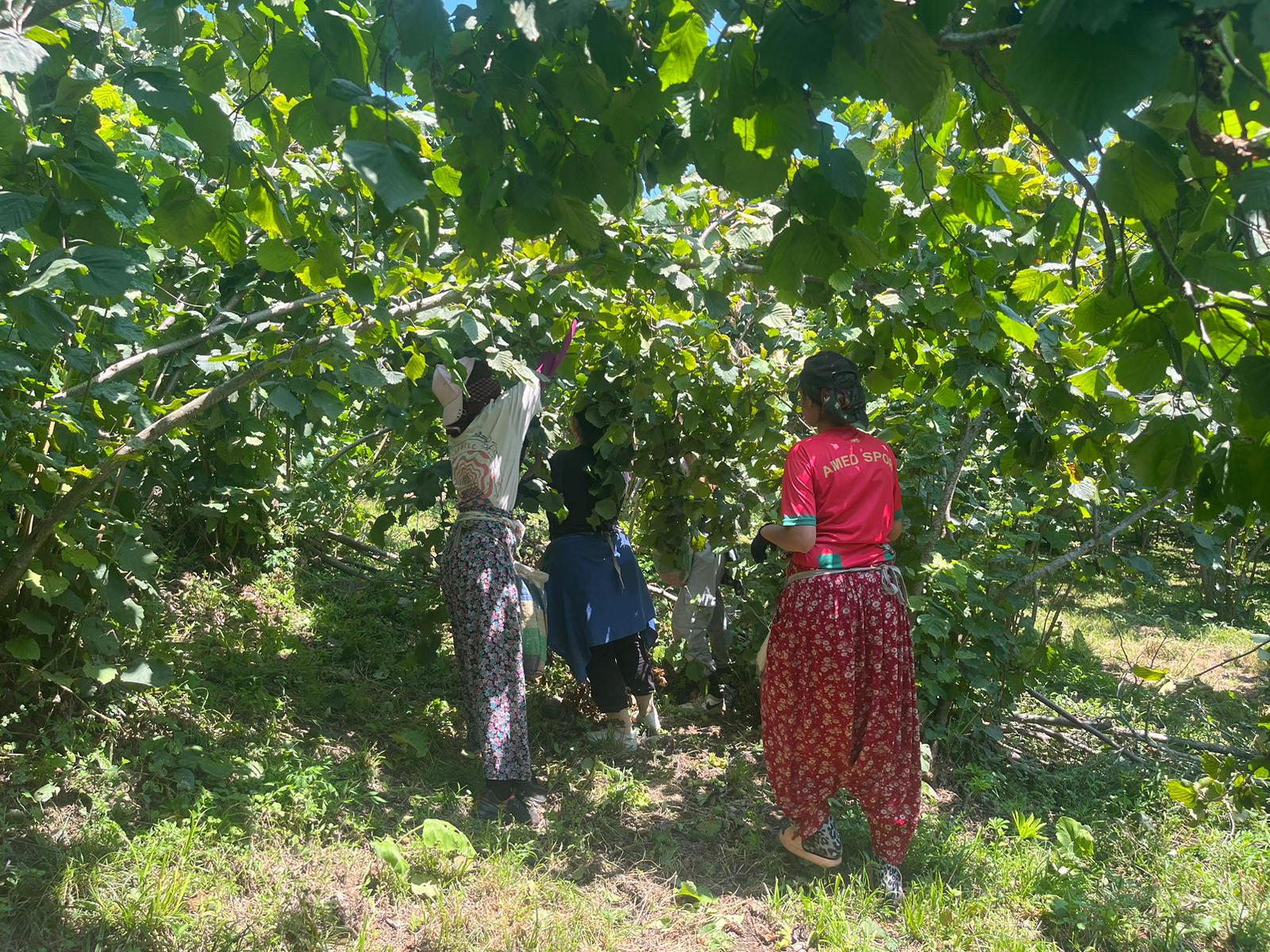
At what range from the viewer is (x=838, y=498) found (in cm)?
312

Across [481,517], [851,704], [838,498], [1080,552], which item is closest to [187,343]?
[481,517]

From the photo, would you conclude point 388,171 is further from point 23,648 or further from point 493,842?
point 23,648

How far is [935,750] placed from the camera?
4.29 metres

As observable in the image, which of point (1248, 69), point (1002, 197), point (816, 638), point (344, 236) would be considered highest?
point (344, 236)

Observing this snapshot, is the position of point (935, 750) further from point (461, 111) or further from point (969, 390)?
point (461, 111)

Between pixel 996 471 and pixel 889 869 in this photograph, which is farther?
pixel 996 471

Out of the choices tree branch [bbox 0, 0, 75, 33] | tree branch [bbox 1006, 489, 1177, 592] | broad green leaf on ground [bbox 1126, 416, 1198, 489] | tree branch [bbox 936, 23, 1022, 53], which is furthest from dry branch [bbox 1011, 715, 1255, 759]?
tree branch [bbox 0, 0, 75, 33]

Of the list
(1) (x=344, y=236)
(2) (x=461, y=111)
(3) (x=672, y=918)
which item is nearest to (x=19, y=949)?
(3) (x=672, y=918)

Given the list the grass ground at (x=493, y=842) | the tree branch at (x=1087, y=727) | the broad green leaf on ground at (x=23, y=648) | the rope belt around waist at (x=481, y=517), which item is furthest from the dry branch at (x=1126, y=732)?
the broad green leaf on ground at (x=23, y=648)

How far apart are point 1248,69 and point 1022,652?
12.0ft

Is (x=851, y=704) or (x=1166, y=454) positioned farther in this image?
(x=851, y=704)

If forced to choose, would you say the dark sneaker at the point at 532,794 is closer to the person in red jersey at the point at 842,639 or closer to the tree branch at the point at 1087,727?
the person in red jersey at the point at 842,639

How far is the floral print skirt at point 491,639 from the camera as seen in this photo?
3367mm

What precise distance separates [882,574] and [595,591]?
1.38 meters
